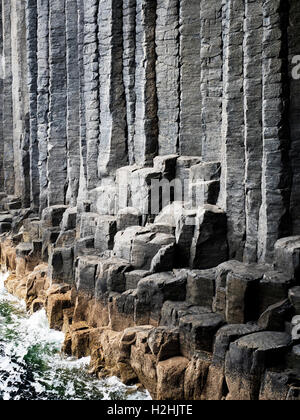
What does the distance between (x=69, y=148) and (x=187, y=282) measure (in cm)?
979

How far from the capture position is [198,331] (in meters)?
10.4

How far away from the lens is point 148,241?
13.4 metres

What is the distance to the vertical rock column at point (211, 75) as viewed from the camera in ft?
45.2

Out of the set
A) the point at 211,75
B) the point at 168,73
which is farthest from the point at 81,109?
the point at 211,75

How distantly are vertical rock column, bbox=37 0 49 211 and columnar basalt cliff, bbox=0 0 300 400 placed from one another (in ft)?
0.65

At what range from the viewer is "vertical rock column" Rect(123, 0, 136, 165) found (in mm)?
17000

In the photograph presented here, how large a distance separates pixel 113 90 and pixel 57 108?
4152 mm

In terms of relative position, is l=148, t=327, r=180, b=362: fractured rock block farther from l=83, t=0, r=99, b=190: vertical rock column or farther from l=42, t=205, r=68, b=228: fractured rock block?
l=42, t=205, r=68, b=228: fractured rock block

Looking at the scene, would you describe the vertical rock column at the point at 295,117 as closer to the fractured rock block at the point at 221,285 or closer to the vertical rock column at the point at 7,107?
the fractured rock block at the point at 221,285

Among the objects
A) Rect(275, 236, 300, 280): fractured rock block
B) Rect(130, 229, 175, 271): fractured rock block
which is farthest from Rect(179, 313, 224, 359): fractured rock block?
Rect(130, 229, 175, 271): fractured rock block

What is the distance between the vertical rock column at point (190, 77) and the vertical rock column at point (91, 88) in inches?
149

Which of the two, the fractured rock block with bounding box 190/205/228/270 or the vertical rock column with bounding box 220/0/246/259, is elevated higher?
the vertical rock column with bounding box 220/0/246/259

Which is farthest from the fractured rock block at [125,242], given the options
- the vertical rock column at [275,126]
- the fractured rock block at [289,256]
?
the fractured rock block at [289,256]

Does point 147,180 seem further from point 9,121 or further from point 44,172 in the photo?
point 9,121
